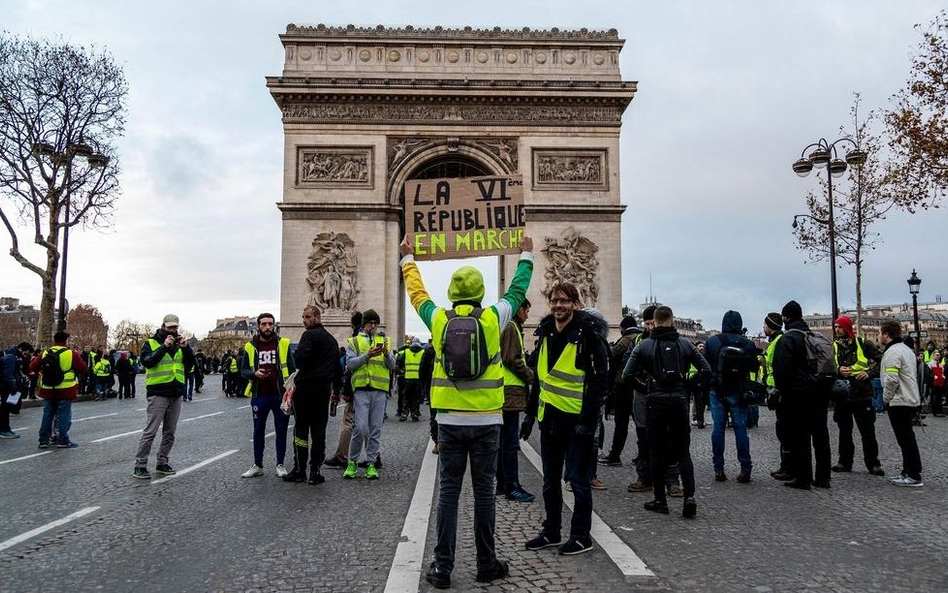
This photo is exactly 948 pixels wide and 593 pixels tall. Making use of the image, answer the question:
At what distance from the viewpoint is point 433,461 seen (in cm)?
883

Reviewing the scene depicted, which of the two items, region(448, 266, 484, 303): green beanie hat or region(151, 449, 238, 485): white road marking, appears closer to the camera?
region(448, 266, 484, 303): green beanie hat

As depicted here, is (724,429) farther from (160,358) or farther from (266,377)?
(160,358)

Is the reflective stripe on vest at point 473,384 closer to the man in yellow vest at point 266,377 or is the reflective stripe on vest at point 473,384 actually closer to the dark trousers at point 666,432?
the dark trousers at point 666,432

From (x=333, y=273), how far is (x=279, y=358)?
20.0m

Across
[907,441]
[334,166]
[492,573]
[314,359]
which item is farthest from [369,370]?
[334,166]

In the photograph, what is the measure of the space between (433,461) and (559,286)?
14.8 ft

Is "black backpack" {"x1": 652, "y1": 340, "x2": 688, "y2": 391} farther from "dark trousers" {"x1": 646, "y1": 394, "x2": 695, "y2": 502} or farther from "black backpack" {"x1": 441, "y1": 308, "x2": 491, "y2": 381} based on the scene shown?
"black backpack" {"x1": 441, "y1": 308, "x2": 491, "y2": 381}

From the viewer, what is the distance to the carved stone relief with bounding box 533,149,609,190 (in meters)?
28.5

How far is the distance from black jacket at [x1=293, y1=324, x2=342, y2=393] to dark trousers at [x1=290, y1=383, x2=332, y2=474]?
0.24 feet

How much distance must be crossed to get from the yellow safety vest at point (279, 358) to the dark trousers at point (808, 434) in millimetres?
5343

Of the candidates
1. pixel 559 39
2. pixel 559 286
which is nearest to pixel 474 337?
pixel 559 286

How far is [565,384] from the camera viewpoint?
477 cm

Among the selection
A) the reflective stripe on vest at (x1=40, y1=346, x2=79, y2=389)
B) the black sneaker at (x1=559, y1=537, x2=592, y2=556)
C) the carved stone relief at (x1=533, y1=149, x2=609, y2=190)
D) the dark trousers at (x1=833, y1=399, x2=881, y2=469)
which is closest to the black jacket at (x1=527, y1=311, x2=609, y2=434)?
the black sneaker at (x1=559, y1=537, x2=592, y2=556)

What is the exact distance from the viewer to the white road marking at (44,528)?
4910 mm
